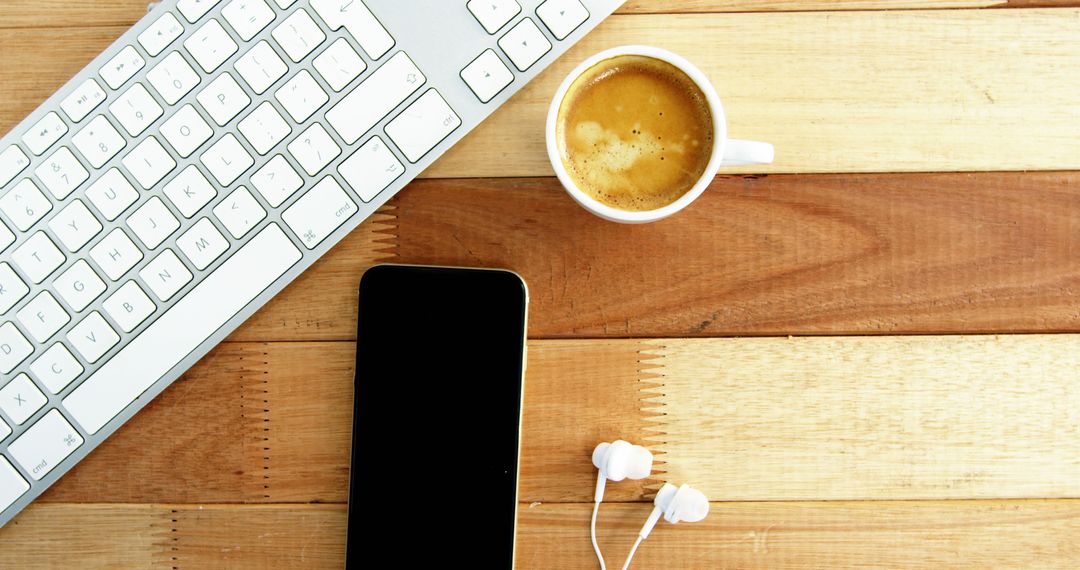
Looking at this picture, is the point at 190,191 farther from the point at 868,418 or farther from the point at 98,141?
the point at 868,418

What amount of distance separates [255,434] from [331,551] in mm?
108

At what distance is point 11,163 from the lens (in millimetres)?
526

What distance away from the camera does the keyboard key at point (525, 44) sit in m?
0.52

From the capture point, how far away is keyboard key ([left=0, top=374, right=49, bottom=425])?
1.72 ft

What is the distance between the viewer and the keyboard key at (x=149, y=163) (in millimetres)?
526

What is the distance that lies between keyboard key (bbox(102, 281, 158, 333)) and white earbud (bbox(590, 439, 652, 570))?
1.11 feet

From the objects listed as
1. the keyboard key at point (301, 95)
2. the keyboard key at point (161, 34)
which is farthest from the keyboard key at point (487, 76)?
the keyboard key at point (161, 34)

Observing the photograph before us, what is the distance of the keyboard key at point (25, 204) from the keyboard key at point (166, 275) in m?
0.08

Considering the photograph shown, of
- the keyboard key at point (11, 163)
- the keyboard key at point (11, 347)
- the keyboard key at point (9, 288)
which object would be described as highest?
the keyboard key at point (11, 163)

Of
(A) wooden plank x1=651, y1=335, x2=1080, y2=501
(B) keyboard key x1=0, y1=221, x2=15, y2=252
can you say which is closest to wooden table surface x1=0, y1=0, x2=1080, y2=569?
(A) wooden plank x1=651, y1=335, x2=1080, y2=501

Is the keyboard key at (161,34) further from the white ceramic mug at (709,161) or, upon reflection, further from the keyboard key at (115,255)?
the white ceramic mug at (709,161)

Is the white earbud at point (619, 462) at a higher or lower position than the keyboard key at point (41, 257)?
lower

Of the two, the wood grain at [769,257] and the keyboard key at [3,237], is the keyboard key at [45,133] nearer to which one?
the keyboard key at [3,237]

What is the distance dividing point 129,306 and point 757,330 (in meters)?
0.46
